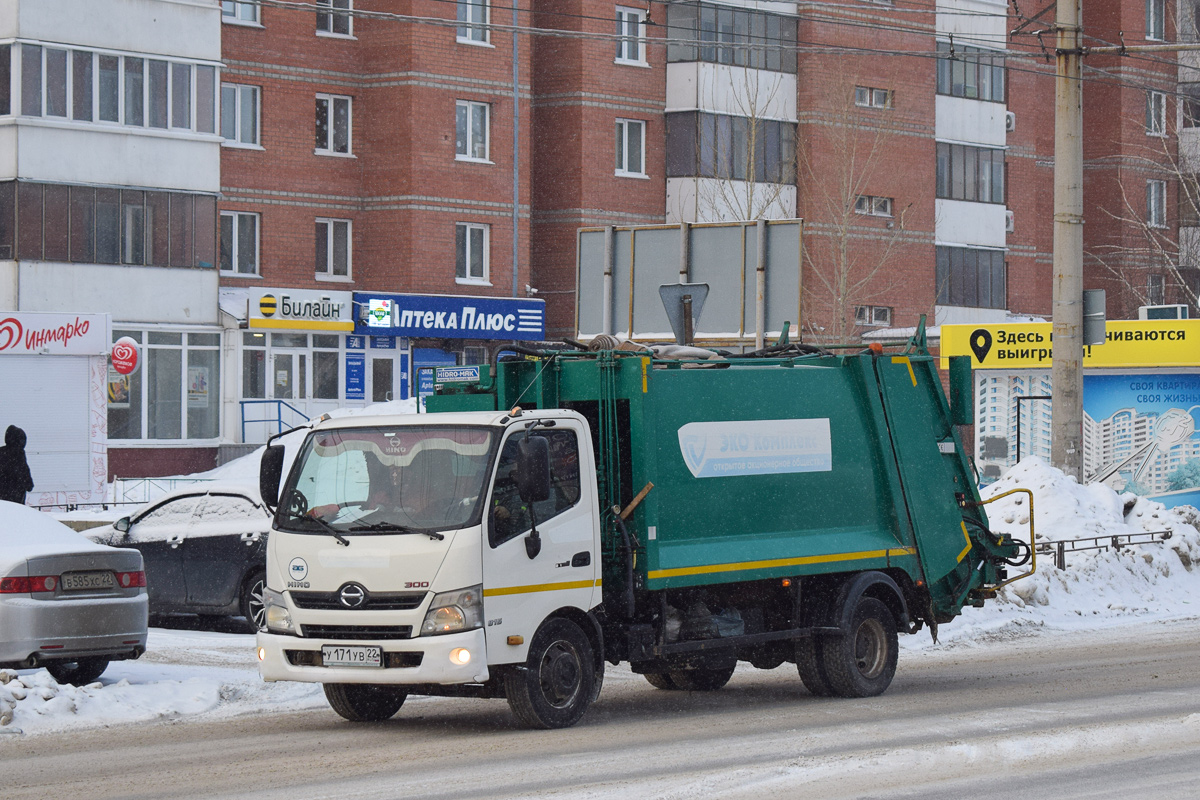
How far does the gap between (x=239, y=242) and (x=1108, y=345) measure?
73.6ft

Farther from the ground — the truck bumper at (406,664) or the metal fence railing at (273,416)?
the metal fence railing at (273,416)

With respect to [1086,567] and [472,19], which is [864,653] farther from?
[472,19]

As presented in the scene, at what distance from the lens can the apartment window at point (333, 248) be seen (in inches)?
1693

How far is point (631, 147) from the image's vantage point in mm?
46375

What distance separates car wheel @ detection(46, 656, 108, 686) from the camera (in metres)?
12.8

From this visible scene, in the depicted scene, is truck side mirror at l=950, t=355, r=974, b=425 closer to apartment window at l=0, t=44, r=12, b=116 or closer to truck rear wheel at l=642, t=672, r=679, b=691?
truck rear wheel at l=642, t=672, r=679, b=691

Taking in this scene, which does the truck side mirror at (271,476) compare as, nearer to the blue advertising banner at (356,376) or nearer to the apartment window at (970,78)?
the blue advertising banner at (356,376)

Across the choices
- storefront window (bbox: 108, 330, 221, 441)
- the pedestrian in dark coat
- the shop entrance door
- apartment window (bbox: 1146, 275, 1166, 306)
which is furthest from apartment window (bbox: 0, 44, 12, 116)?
apartment window (bbox: 1146, 275, 1166, 306)

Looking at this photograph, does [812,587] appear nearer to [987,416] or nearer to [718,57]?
[987,416]

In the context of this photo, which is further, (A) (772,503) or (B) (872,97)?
(B) (872,97)

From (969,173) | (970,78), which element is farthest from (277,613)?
(970,78)

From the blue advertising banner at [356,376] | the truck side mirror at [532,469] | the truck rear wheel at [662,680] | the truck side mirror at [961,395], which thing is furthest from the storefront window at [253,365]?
the truck side mirror at [532,469]

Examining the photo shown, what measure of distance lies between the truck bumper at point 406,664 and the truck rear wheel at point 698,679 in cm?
346

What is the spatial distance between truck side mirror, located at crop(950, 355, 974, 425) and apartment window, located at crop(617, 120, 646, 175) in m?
32.5
